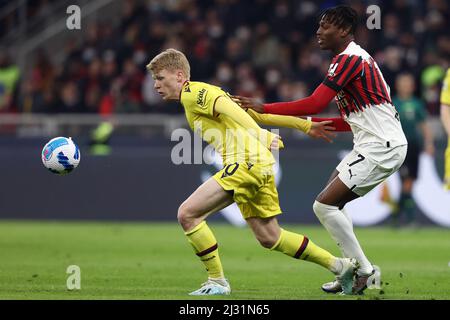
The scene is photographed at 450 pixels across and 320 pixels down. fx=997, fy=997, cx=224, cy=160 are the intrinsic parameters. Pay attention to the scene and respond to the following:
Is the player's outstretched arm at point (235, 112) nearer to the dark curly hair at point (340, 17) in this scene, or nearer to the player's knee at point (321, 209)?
the player's knee at point (321, 209)

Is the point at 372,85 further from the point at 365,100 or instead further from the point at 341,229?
the point at 341,229

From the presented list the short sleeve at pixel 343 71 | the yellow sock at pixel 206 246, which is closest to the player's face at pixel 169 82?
the yellow sock at pixel 206 246

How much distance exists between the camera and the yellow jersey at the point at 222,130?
→ 8.52 meters

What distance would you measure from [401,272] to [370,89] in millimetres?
3026

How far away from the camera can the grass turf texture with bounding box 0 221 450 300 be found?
8.86 m

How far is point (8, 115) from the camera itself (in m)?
19.7

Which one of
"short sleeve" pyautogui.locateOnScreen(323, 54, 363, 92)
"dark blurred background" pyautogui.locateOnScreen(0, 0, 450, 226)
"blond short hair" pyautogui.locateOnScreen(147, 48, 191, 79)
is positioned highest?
"dark blurred background" pyautogui.locateOnScreen(0, 0, 450, 226)

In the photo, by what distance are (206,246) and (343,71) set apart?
190cm

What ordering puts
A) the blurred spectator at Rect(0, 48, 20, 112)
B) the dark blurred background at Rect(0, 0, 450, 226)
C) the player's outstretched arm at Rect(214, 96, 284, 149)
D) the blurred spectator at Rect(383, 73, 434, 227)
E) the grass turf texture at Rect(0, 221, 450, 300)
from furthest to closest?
the blurred spectator at Rect(0, 48, 20, 112)
the dark blurred background at Rect(0, 0, 450, 226)
the blurred spectator at Rect(383, 73, 434, 227)
the grass turf texture at Rect(0, 221, 450, 300)
the player's outstretched arm at Rect(214, 96, 284, 149)

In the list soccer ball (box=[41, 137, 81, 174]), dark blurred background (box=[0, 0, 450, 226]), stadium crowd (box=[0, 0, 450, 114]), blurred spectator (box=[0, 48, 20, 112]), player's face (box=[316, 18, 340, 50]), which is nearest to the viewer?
player's face (box=[316, 18, 340, 50])

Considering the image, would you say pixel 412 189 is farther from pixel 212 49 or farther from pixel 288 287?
pixel 288 287

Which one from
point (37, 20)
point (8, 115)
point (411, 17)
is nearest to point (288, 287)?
point (8, 115)

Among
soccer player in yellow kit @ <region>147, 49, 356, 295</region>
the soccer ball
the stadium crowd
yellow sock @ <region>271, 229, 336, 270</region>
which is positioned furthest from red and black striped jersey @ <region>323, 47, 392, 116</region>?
the stadium crowd

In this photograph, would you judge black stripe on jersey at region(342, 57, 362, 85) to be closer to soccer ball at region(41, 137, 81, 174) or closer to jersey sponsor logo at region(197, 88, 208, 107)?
jersey sponsor logo at region(197, 88, 208, 107)
